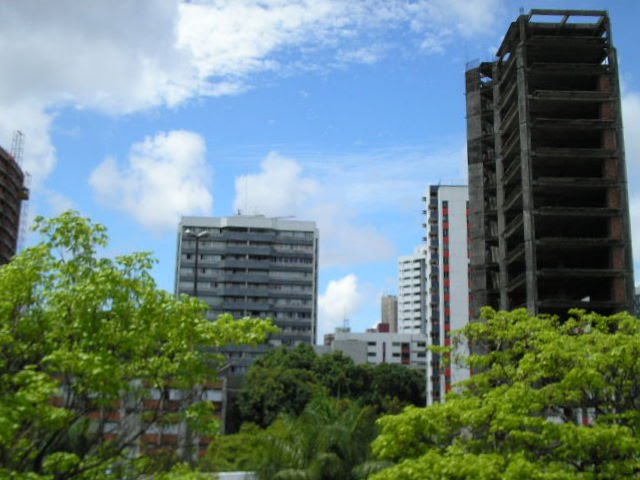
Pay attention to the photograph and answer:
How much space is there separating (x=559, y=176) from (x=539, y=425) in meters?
52.4

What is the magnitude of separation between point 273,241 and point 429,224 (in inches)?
1128

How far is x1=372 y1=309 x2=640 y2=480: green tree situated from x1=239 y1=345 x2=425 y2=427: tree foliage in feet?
156

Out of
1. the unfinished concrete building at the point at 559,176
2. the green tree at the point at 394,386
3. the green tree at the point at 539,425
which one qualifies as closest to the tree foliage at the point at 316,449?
the green tree at the point at 539,425

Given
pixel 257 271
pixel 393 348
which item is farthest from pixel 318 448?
pixel 393 348

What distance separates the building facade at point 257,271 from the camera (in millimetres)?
136875

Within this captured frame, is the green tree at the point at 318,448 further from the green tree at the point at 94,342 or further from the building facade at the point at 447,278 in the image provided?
the building facade at the point at 447,278

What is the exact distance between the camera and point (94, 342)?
1344 centimetres

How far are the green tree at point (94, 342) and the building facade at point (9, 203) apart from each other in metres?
87.0

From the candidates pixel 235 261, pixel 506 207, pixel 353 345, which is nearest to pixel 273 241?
pixel 235 261

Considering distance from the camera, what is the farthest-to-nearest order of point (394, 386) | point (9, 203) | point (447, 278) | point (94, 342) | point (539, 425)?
point (447, 278) < point (9, 203) < point (394, 386) < point (539, 425) < point (94, 342)

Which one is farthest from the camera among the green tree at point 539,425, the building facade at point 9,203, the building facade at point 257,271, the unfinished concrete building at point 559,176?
the building facade at point 257,271

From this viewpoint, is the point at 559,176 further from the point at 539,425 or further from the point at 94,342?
the point at 94,342

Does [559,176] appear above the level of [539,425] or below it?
above

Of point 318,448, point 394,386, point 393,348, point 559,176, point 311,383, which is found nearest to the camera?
point 318,448
